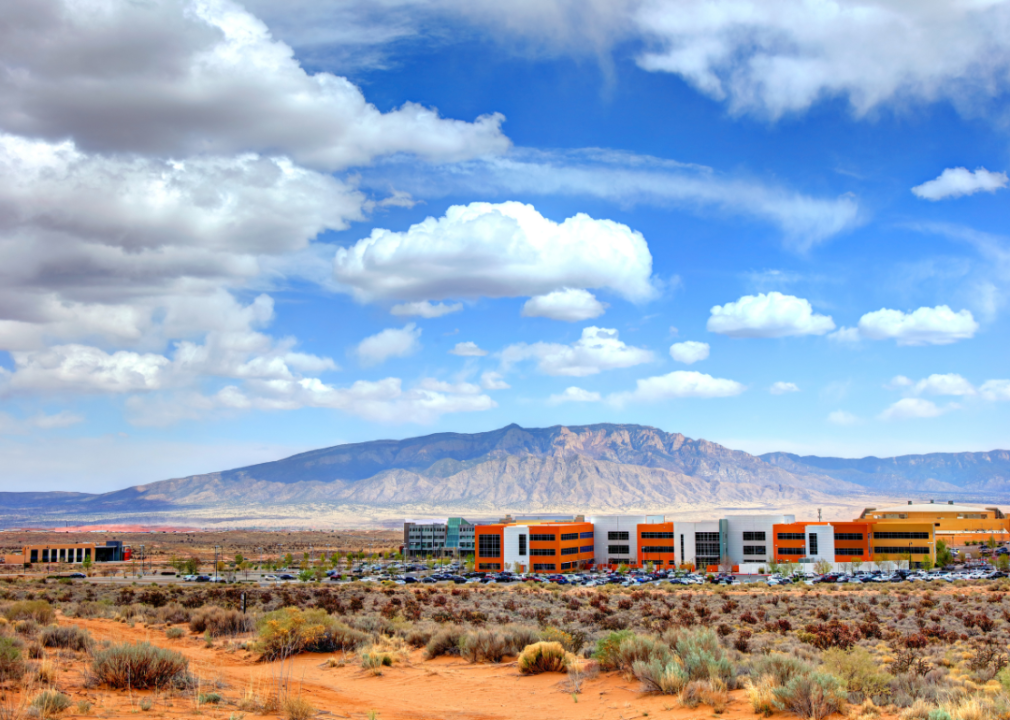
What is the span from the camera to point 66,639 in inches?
829

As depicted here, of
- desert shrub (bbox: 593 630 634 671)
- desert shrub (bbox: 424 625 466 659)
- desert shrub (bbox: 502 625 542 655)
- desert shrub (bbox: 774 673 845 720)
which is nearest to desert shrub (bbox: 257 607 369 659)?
desert shrub (bbox: 424 625 466 659)

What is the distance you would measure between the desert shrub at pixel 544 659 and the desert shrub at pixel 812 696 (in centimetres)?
693

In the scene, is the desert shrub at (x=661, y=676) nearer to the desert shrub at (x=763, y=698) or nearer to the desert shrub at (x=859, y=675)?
the desert shrub at (x=763, y=698)

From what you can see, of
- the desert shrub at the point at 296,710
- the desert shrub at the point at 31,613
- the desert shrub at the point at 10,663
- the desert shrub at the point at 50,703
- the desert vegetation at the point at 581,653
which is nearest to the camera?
the desert shrub at the point at 50,703

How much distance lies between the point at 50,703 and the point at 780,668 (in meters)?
14.0

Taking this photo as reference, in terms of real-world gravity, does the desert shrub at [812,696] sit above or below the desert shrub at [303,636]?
above

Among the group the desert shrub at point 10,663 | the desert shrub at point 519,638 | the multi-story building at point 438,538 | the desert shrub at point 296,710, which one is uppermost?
the desert shrub at point 10,663

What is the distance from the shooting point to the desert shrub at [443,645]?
969 inches

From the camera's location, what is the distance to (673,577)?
305ft

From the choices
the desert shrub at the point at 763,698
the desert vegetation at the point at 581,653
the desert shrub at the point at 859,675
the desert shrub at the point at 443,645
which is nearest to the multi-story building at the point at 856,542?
the desert vegetation at the point at 581,653

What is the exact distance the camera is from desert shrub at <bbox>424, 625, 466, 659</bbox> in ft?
80.8

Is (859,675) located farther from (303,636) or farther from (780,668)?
(303,636)

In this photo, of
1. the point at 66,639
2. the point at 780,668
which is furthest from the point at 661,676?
the point at 66,639

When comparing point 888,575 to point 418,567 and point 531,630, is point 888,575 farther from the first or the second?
point 531,630
